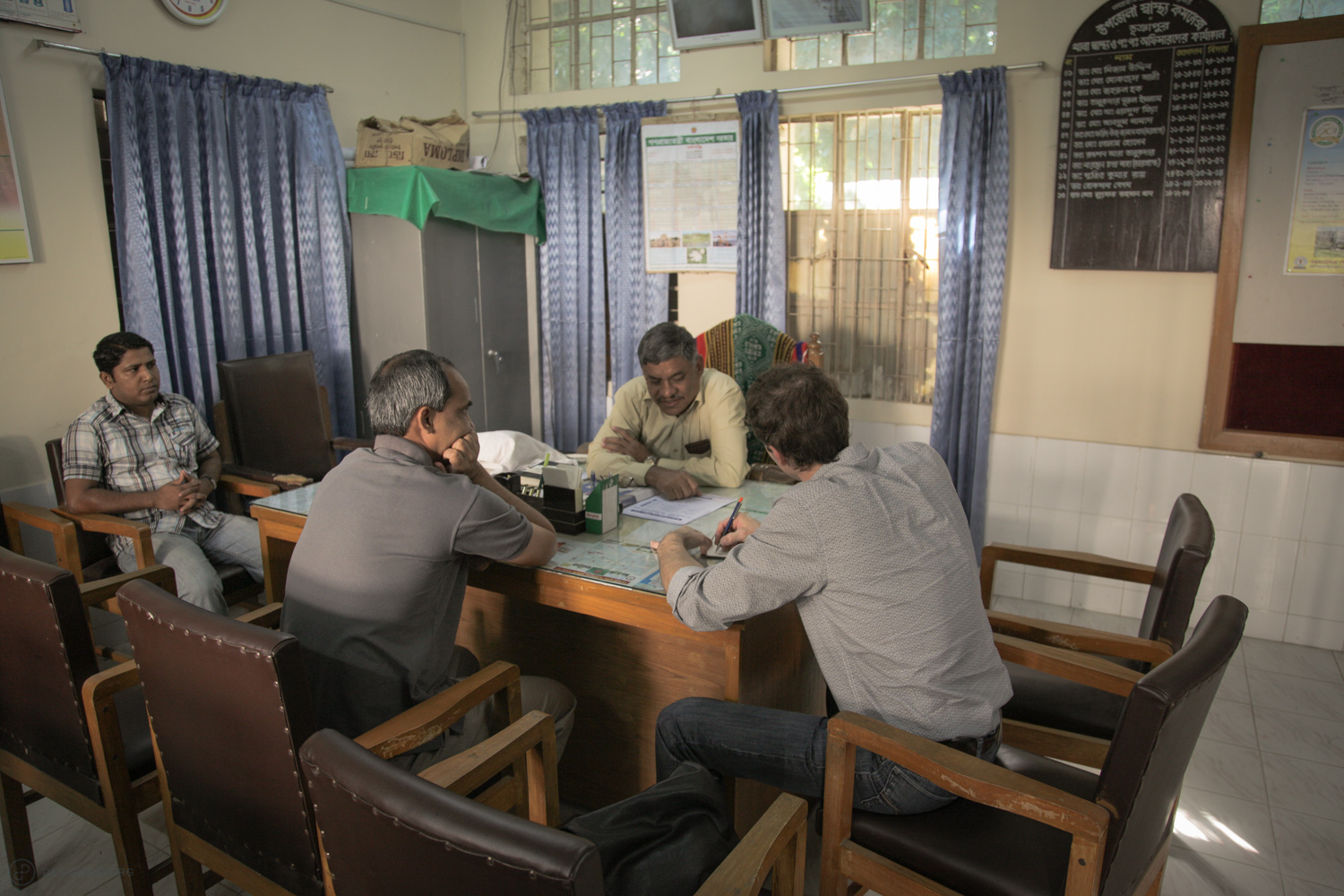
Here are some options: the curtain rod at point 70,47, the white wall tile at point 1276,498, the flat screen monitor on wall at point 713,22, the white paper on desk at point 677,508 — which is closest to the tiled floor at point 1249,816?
the white wall tile at point 1276,498

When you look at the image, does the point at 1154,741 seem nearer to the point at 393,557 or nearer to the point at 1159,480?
the point at 393,557

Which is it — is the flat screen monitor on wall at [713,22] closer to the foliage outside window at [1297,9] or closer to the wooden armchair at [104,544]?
the foliage outside window at [1297,9]

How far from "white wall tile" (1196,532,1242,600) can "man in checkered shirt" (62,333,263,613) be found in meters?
3.71

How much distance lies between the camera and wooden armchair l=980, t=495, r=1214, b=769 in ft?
5.99

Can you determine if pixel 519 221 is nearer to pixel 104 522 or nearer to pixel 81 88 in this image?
pixel 81 88

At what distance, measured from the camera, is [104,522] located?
275 cm

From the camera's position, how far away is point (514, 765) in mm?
1654

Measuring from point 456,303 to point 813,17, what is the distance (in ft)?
7.12

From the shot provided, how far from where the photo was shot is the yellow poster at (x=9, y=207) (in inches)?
123

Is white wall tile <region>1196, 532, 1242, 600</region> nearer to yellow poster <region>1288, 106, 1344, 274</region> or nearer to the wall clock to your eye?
yellow poster <region>1288, 106, 1344, 274</region>

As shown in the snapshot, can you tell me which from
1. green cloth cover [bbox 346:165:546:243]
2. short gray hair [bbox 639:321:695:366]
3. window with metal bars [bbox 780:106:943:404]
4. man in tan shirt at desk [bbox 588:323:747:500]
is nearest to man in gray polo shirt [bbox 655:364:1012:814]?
man in tan shirt at desk [bbox 588:323:747:500]

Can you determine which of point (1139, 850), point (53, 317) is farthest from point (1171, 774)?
point (53, 317)

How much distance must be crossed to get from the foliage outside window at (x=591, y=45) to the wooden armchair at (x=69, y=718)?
3.68m

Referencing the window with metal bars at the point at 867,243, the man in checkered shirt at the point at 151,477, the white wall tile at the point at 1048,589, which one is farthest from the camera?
the window with metal bars at the point at 867,243
